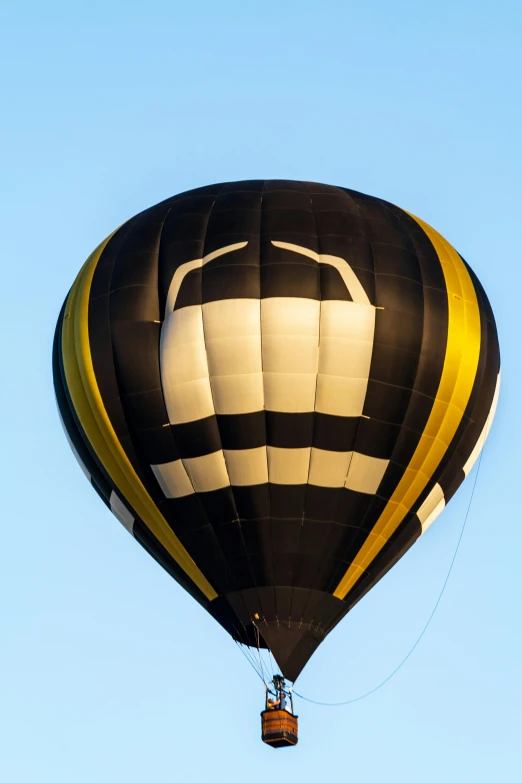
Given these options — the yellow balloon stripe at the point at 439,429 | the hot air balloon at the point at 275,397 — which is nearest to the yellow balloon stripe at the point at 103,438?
the hot air balloon at the point at 275,397

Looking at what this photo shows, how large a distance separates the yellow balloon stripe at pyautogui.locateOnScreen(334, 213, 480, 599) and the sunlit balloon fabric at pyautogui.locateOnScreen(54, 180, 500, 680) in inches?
1.0

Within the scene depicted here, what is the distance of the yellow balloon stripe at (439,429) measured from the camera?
1118 inches

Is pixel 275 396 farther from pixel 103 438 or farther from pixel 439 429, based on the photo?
pixel 103 438

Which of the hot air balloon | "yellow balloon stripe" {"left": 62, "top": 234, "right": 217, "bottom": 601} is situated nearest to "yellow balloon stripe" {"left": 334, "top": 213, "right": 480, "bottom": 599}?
the hot air balloon

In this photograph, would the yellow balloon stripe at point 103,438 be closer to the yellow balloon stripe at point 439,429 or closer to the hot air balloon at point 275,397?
the hot air balloon at point 275,397

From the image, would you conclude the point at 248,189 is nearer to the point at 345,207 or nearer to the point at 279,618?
the point at 345,207

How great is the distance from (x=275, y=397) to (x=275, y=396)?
0.01 metres

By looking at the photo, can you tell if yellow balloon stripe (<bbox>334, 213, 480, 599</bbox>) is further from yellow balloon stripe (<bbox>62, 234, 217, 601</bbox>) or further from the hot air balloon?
yellow balloon stripe (<bbox>62, 234, 217, 601</bbox>)

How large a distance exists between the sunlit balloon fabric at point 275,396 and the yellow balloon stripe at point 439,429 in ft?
0.08

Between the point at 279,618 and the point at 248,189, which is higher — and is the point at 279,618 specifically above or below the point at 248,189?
below

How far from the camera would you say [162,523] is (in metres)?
28.6

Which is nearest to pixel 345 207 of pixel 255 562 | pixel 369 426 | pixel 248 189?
pixel 248 189

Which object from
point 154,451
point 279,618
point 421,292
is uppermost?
point 421,292

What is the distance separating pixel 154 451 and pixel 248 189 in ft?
12.9
